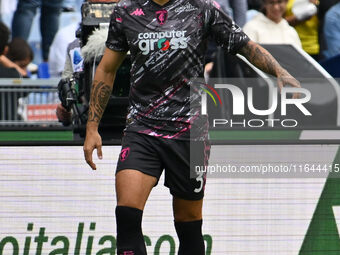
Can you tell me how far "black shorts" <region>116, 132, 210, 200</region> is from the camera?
4.99 m

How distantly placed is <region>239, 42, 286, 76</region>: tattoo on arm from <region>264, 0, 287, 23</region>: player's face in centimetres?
422

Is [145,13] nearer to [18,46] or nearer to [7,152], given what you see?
[7,152]

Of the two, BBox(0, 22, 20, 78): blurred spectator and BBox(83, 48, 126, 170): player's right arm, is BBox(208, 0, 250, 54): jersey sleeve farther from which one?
BBox(0, 22, 20, 78): blurred spectator

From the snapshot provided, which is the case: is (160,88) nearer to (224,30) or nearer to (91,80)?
(224,30)

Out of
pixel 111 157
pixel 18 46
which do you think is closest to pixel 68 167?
pixel 111 157

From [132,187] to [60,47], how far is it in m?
5.33

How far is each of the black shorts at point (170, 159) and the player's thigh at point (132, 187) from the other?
0.03 metres

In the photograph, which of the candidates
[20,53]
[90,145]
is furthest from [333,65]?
[90,145]

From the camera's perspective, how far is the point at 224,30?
16.7 ft

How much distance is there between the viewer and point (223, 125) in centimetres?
711

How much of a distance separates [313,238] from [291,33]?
12.1 ft

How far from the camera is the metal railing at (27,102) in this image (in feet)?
30.2

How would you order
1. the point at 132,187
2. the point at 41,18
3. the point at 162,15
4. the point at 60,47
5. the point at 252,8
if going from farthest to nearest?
the point at 252,8 < the point at 41,18 < the point at 60,47 < the point at 162,15 < the point at 132,187

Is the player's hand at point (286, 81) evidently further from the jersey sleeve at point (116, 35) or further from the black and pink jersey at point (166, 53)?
the jersey sleeve at point (116, 35)
